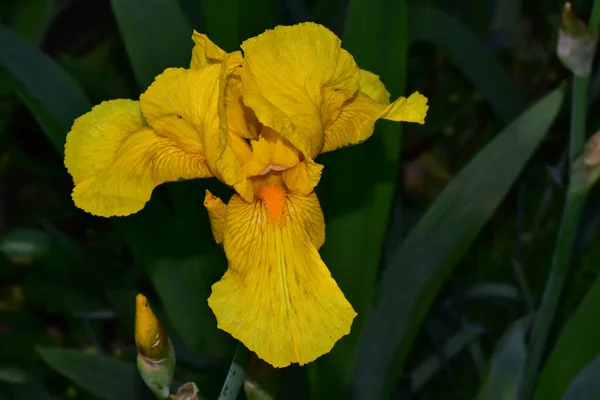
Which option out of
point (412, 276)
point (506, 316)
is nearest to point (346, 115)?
point (412, 276)

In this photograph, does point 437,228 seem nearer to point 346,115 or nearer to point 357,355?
point 357,355

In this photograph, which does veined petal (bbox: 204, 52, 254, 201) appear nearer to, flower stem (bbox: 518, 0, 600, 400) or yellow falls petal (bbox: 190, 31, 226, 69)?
yellow falls petal (bbox: 190, 31, 226, 69)

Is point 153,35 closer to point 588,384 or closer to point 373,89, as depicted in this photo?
point 373,89

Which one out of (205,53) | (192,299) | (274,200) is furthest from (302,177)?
(192,299)

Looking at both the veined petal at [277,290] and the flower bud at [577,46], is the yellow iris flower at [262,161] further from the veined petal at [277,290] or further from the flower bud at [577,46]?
the flower bud at [577,46]

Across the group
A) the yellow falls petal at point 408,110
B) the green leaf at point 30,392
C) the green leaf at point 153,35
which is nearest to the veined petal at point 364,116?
the yellow falls petal at point 408,110

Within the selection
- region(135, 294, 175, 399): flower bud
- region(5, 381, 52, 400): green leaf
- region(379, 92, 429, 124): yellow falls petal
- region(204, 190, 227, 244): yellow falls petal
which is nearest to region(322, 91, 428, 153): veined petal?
region(379, 92, 429, 124): yellow falls petal
